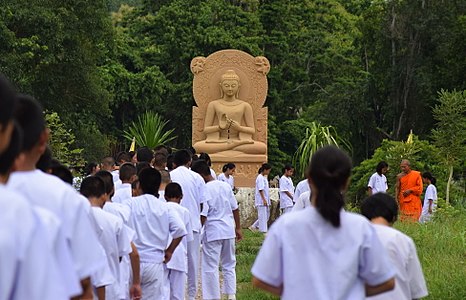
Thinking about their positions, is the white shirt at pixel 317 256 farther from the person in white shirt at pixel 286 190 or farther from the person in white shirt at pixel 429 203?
the person in white shirt at pixel 286 190

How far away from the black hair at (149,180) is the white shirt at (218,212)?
3.63 metres

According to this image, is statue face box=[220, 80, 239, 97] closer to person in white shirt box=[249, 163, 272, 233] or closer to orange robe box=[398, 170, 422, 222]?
person in white shirt box=[249, 163, 272, 233]

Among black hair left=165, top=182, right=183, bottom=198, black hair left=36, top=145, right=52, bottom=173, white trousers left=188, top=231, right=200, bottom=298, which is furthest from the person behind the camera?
white trousers left=188, top=231, right=200, bottom=298

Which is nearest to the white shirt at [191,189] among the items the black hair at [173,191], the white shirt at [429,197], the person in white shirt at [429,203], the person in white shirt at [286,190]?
the black hair at [173,191]

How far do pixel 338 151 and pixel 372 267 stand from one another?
615mm

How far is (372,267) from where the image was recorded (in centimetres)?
592

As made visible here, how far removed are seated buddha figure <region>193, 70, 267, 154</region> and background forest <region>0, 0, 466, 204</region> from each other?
16.5 feet

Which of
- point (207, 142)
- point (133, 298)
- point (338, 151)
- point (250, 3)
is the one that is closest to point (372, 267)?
point (338, 151)

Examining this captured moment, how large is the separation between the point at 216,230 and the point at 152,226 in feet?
12.4

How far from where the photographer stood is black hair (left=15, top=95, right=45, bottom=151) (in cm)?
509

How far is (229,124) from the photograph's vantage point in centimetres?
2858

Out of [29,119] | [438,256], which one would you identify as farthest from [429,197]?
[29,119]

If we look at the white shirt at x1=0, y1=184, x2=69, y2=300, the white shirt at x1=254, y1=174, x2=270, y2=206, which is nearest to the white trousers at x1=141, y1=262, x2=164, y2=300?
the white shirt at x1=0, y1=184, x2=69, y2=300

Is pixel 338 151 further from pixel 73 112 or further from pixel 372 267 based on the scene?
pixel 73 112
